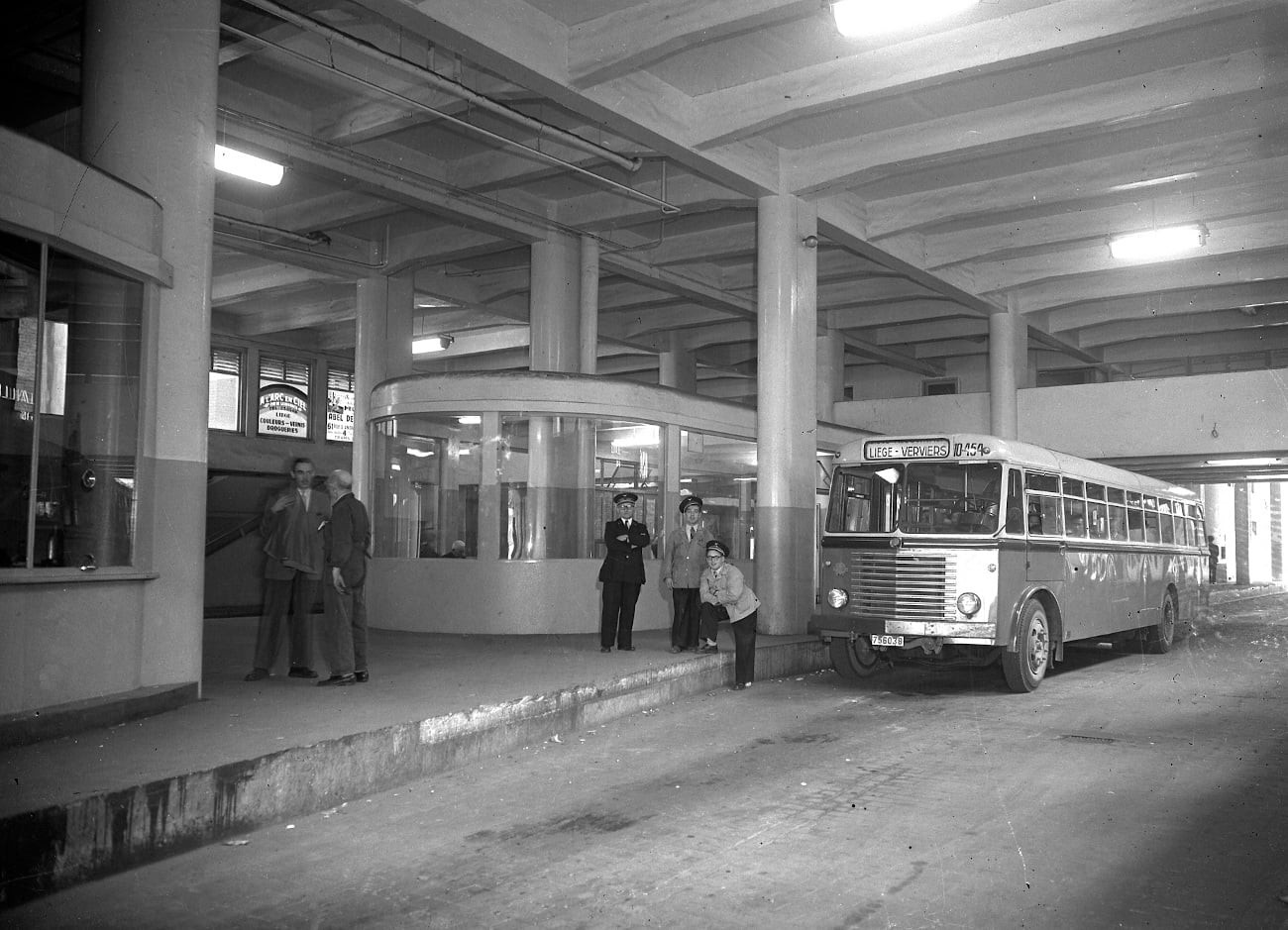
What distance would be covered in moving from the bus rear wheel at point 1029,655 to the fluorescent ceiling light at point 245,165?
10231mm

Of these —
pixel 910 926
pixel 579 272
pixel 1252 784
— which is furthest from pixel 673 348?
pixel 910 926

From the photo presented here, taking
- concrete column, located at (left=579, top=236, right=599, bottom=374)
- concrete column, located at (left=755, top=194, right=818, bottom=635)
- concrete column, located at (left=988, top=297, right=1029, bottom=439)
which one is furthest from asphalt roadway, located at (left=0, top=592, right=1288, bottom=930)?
concrete column, located at (left=988, top=297, right=1029, bottom=439)

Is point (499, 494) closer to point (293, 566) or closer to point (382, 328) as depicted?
point (293, 566)

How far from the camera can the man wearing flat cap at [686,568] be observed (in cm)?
1272

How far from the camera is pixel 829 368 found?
27016 mm

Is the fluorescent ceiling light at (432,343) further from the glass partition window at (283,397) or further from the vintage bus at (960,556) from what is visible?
the vintage bus at (960,556)

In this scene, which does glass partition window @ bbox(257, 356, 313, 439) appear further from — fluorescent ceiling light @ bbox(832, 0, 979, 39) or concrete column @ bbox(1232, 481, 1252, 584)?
concrete column @ bbox(1232, 481, 1252, 584)

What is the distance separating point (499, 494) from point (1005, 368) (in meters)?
13.4

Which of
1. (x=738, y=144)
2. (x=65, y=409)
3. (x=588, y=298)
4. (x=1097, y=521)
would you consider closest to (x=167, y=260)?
(x=65, y=409)

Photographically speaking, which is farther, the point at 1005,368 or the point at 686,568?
the point at 1005,368

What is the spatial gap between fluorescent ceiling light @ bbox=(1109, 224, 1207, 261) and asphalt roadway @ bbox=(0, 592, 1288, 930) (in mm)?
9184

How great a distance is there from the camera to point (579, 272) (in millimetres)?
20125

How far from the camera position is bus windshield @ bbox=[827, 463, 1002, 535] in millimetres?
11531

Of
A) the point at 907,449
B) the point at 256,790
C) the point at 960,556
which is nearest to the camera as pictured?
the point at 256,790
